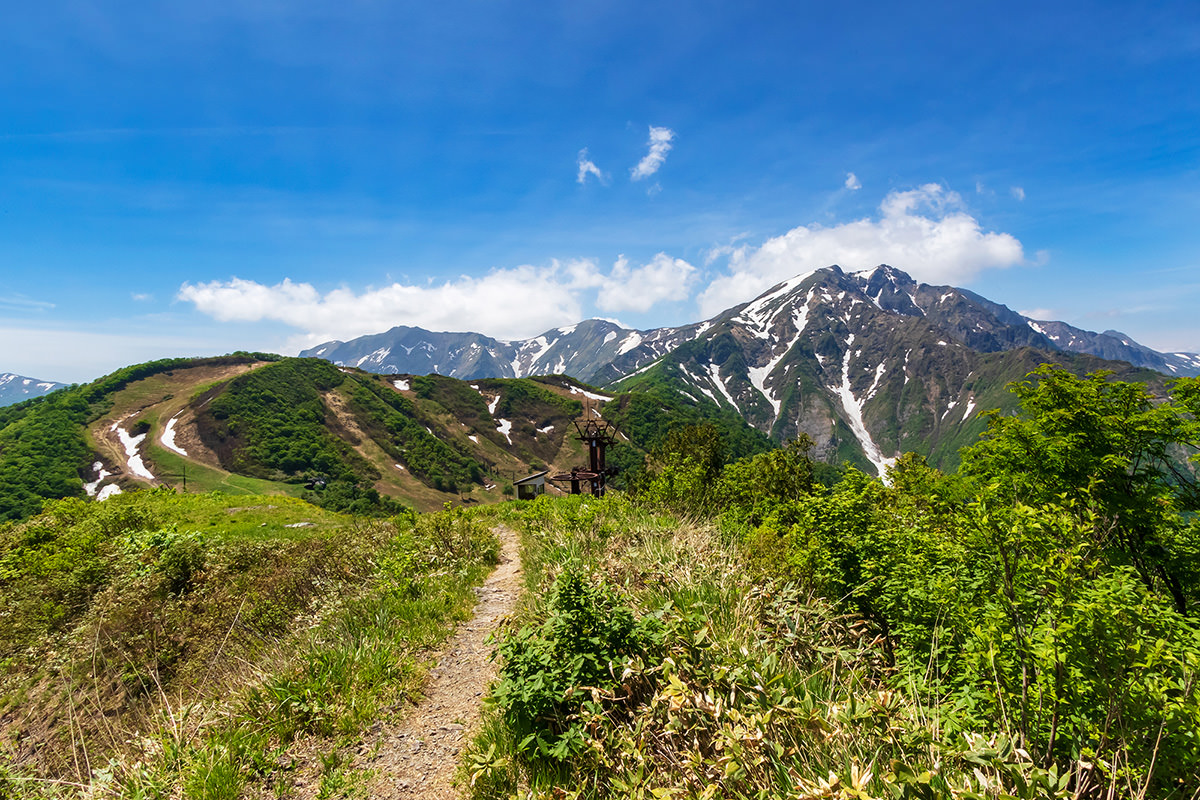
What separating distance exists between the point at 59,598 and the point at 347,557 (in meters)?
5.86

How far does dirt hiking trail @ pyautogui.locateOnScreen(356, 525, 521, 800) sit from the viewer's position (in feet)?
15.1

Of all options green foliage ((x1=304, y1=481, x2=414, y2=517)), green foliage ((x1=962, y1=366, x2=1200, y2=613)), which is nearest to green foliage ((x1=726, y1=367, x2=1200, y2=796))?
green foliage ((x1=962, y1=366, x2=1200, y2=613))

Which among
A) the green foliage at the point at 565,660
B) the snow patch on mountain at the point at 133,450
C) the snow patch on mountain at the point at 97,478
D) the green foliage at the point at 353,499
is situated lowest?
the green foliage at the point at 353,499

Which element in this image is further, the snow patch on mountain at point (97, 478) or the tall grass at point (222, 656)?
the snow patch on mountain at point (97, 478)

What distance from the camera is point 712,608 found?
205 inches

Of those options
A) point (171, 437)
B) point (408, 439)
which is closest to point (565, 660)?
point (171, 437)

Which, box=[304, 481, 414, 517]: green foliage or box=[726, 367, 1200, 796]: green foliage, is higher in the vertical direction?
box=[726, 367, 1200, 796]: green foliage

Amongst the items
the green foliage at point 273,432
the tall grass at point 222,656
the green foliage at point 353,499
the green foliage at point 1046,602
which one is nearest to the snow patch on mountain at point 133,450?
the green foliage at point 273,432

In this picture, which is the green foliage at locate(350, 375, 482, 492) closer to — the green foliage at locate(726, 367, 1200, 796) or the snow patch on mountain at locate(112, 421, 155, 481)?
the snow patch on mountain at locate(112, 421, 155, 481)

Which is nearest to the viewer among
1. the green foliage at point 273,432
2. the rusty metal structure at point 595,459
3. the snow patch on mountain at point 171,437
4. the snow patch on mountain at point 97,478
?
A: the rusty metal structure at point 595,459

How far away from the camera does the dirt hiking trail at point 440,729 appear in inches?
181

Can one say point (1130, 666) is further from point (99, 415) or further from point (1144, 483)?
point (99, 415)

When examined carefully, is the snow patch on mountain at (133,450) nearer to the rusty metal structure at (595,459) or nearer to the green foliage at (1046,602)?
the rusty metal structure at (595,459)

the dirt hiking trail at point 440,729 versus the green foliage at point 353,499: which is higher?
the dirt hiking trail at point 440,729
